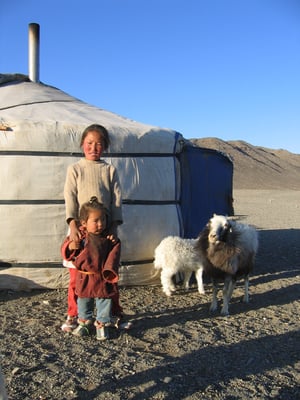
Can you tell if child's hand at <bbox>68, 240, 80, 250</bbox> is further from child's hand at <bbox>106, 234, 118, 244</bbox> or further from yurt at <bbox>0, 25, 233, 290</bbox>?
yurt at <bbox>0, 25, 233, 290</bbox>

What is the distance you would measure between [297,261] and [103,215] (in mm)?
4537

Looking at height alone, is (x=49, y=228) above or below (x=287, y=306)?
above

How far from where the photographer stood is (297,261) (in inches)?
279

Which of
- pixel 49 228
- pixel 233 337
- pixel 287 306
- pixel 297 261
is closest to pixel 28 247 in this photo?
pixel 49 228

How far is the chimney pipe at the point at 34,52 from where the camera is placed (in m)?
6.91

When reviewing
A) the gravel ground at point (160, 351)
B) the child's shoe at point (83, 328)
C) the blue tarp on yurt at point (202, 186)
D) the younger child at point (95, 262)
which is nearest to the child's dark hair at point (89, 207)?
the younger child at point (95, 262)

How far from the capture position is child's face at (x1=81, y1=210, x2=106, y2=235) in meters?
3.38

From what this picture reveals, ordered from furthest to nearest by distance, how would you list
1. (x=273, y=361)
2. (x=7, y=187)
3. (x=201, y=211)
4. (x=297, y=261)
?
(x=297, y=261)
(x=201, y=211)
(x=7, y=187)
(x=273, y=361)

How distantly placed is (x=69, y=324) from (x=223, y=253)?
1648 mm

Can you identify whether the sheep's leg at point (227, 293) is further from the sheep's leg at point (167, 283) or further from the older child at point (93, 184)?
the older child at point (93, 184)

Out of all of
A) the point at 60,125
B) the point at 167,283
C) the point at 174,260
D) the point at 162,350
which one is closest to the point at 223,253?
the point at 174,260

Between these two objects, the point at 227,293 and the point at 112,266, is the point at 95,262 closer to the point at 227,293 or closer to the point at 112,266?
the point at 112,266

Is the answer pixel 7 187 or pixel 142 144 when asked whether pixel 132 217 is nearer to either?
pixel 142 144

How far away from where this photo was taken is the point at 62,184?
16.5ft
